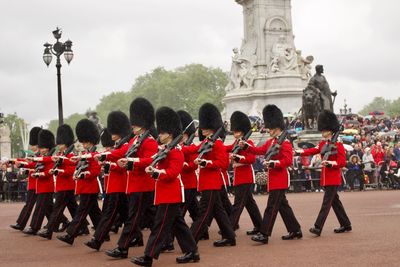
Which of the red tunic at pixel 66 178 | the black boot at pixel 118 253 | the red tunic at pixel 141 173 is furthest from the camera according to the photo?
the red tunic at pixel 66 178

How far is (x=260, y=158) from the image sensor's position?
24.1 m

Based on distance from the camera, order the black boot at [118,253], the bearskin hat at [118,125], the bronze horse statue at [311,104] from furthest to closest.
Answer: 1. the bronze horse statue at [311,104]
2. the bearskin hat at [118,125]
3. the black boot at [118,253]

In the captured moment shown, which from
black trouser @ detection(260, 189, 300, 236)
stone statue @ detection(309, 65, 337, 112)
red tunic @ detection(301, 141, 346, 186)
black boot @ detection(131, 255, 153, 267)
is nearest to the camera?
black boot @ detection(131, 255, 153, 267)

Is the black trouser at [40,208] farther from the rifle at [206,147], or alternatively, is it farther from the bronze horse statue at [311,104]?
the bronze horse statue at [311,104]

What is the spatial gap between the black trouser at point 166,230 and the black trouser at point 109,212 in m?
1.26

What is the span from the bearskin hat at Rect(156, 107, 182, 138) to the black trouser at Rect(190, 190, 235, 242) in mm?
1332

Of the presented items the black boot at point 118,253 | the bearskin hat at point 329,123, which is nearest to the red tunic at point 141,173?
the black boot at point 118,253

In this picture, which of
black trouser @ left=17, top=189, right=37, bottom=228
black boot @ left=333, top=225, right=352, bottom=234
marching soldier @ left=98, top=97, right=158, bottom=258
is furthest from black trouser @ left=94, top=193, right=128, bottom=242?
black trouser @ left=17, top=189, right=37, bottom=228

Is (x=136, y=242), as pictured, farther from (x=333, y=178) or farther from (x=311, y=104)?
(x=311, y=104)

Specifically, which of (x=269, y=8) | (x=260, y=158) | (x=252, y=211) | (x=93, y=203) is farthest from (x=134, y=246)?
(x=269, y=8)

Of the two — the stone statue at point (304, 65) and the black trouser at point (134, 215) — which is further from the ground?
the stone statue at point (304, 65)

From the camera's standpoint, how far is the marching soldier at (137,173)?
31.6ft

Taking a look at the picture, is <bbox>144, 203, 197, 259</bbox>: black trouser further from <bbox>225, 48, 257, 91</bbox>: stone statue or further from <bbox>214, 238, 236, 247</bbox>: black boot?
<bbox>225, 48, 257, 91</bbox>: stone statue

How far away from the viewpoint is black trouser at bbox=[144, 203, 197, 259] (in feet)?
29.2
